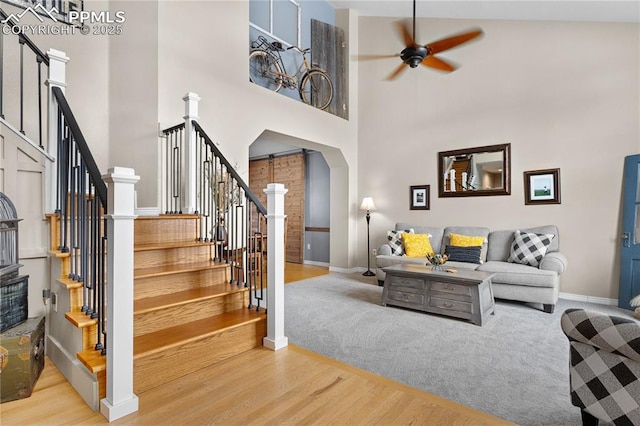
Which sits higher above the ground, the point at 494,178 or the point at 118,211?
the point at 494,178

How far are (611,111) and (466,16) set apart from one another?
8.29 ft

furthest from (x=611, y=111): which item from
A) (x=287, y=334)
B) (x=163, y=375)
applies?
(x=163, y=375)

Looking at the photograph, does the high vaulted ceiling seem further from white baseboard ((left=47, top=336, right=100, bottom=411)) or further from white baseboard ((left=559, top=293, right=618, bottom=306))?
white baseboard ((left=47, top=336, right=100, bottom=411))

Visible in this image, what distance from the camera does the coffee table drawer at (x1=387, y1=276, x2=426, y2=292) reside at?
383cm

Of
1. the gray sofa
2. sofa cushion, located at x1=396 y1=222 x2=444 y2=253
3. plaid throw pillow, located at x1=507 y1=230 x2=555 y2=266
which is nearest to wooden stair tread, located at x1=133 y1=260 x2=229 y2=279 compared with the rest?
the gray sofa

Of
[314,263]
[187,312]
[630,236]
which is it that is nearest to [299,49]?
[314,263]

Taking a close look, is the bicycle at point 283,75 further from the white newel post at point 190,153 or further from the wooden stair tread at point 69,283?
the wooden stair tread at point 69,283

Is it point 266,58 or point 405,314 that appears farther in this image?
point 266,58

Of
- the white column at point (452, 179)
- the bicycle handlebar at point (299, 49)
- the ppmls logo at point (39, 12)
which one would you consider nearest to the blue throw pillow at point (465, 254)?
the white column at point (452, 179)

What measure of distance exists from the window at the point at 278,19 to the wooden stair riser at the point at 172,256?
372cm

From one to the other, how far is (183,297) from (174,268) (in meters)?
0.31

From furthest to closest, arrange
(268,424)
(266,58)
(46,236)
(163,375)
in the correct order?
(266,58)
(46,236)
(163,375)
(268,424)

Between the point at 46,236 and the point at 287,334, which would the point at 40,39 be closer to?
the point at 46,236

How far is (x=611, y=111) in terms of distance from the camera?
4.29 m
